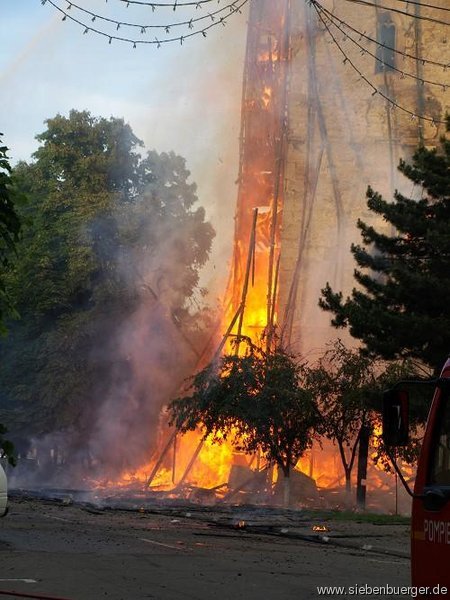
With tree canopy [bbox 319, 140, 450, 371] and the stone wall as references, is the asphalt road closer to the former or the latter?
tree canopy [bbox 319, 140, 450, 371]

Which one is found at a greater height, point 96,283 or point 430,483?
point 96,283

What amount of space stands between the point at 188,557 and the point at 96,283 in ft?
85.9

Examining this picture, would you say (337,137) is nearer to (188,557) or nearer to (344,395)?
(344,395)

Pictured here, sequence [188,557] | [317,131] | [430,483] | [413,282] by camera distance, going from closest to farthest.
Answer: [430,483] → [188,557] → [413,282] → [317,131]

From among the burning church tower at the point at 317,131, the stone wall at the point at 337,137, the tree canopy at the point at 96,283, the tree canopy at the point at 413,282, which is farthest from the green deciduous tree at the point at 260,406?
the tree canopy at the point at 96,283

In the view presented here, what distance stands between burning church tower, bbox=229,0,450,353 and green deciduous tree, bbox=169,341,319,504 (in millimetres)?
7205

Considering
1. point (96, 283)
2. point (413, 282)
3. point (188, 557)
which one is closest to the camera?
point (188, 557)

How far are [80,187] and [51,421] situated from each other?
10107mm

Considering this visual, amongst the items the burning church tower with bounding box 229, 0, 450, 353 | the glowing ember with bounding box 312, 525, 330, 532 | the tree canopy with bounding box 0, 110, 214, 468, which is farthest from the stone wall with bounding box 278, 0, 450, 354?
the glowing ember with bounding box 312, 525, 330, 532

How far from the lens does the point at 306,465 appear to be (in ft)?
107

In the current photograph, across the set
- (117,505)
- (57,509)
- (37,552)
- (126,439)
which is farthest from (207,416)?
(37,552)

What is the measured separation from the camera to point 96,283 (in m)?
37.7

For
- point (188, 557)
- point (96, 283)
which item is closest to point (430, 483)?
point (188, 557)

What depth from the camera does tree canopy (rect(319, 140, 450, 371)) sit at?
19.2 meters
